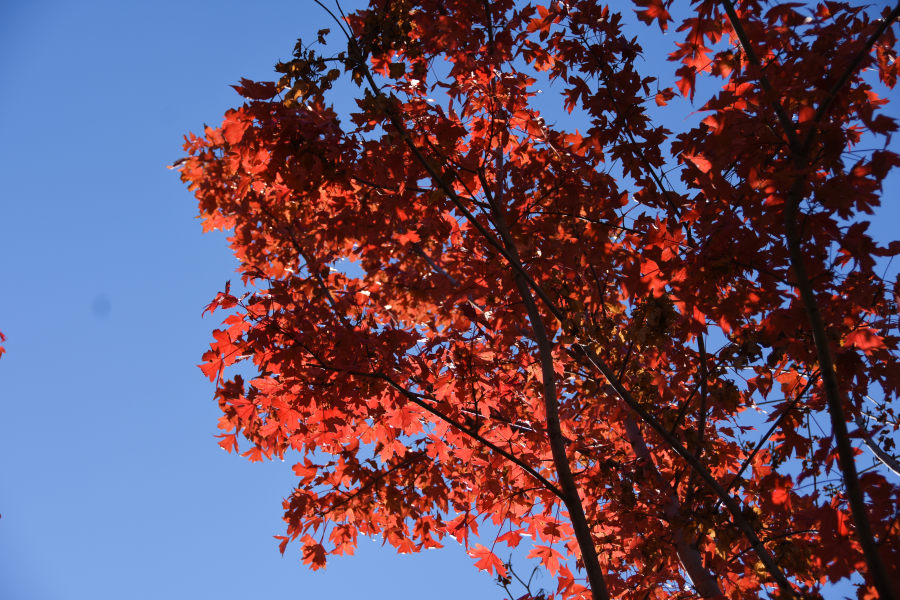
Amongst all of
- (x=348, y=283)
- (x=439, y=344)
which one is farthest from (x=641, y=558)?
(x=348, y=283)

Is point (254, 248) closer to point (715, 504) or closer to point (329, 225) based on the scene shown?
point (329, 225)

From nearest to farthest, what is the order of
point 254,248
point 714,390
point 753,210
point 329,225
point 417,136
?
point 753,210 < point 714,390 < point 417,136 < point 329,225 < point 254,248

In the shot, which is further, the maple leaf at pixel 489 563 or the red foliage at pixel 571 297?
the maple leaf at pixel 489 563

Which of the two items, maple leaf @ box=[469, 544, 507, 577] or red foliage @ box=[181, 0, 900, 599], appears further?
maple leaf @ box=[469, 544, 507, 577]

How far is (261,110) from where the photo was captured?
353 cm

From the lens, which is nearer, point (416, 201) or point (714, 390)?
point (714, 390)

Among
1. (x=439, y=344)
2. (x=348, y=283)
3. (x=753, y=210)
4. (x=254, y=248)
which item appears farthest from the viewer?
(x=348, y=283)

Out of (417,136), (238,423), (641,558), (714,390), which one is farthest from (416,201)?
(641,558)

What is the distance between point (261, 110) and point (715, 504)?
3727 millimetres

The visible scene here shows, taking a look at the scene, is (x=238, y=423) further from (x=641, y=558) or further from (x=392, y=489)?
(x=641, y=558)

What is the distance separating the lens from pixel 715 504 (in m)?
3.37

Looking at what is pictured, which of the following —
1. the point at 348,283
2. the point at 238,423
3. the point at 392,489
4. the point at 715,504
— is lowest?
the point at 715,504

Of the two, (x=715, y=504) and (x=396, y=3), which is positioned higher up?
(x=396, y=3)

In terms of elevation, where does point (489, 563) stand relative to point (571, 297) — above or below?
below
